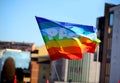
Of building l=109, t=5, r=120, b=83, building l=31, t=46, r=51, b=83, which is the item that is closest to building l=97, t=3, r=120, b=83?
building l=109, t=5, r=120, b=83

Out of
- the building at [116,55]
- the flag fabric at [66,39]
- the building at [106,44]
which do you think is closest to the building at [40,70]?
the building at [106,44]

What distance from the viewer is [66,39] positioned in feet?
57.3

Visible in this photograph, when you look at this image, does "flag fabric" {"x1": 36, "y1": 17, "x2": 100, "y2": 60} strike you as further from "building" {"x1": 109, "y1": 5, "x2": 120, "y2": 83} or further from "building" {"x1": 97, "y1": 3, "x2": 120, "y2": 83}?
"building" {"x1": 97, "y1": 3, "x2": 120, "y2": 83}

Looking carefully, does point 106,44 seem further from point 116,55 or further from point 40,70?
point 40,70

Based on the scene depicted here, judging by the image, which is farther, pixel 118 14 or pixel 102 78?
pixel 102 78

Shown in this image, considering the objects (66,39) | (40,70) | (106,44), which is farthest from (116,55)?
(40,70)

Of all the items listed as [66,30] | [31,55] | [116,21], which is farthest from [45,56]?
[66,30]

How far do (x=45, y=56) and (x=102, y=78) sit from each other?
94.7ft

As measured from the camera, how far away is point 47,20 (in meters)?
17.4

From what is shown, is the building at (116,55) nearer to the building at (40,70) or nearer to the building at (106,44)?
the building at (106,44)

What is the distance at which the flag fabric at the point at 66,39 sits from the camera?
17.2 m

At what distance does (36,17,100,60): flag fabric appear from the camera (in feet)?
56.5

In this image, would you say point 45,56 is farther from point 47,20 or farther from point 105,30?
point 47,20

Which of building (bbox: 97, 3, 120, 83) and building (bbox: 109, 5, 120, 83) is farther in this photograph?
building (bbox: 97, 3, 120, 83)
